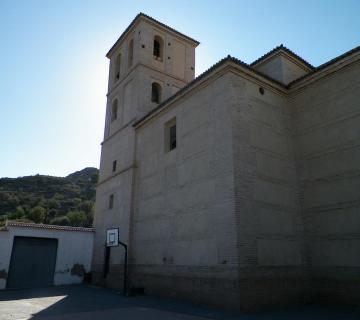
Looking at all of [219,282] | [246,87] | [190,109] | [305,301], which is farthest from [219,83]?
[305,301]

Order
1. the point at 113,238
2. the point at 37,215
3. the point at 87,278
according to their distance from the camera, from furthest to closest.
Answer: the point at 37,215
the point at 87,278
the point at 113,238

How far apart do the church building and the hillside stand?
4092 centimetres

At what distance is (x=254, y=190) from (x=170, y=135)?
5436mm

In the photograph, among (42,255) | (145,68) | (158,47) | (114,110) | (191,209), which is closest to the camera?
(191,209)

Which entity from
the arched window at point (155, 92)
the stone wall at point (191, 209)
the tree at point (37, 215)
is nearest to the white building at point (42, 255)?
the stone wall at point (191, 209)

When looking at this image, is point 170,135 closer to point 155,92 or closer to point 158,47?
point 155,92

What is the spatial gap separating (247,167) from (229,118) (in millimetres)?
1706

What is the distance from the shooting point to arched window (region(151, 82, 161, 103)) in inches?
735

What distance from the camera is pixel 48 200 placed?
61281mm

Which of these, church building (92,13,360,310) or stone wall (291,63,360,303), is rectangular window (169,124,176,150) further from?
stone wall (291,63,360,303)

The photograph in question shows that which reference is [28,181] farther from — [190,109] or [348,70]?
[348,70]

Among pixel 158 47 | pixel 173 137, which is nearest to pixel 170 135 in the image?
pixel 173 137

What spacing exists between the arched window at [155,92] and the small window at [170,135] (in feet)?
15.0

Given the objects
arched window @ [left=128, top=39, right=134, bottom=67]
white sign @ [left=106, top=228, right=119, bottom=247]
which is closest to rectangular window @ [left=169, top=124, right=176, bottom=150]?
white sign @ [left=106, top=228, right=119, bottom=247]
